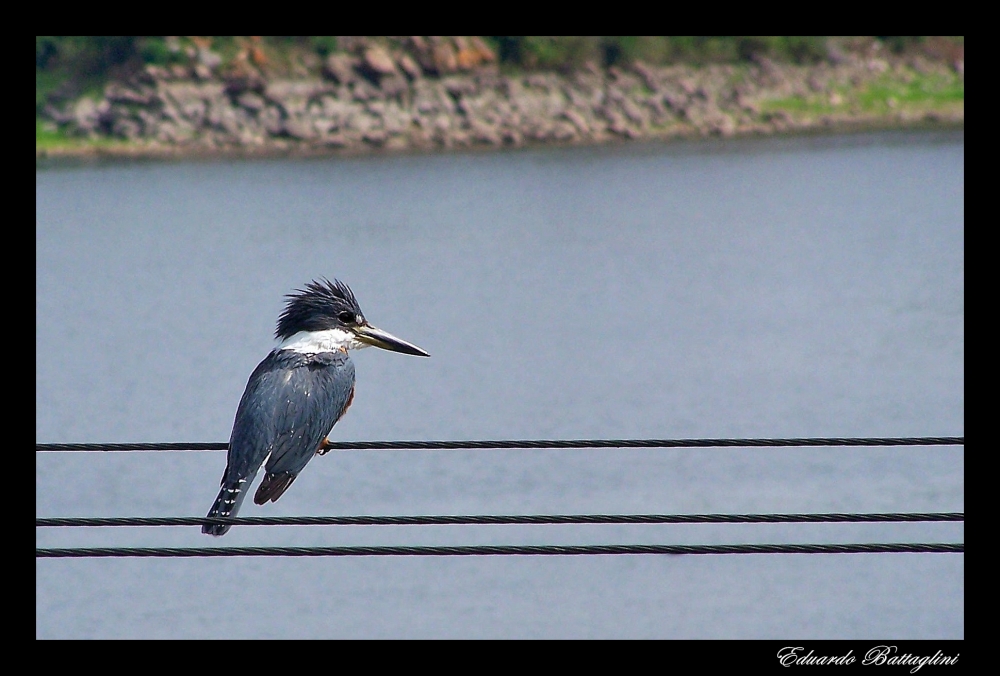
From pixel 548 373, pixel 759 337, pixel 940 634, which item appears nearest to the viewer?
pixel 940 634

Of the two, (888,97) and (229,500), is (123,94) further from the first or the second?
(229,500)

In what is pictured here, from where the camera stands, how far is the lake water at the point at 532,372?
16.0 meters

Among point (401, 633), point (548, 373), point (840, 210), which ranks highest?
point (840, 210)

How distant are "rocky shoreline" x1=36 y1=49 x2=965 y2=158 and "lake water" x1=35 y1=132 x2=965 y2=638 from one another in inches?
39.5

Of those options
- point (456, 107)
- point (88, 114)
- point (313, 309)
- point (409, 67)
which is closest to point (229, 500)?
point (313, 309)

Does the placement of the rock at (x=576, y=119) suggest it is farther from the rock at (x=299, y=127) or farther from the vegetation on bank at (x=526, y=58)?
the rock at (x=299, y=127)

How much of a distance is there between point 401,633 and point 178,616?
2.51m

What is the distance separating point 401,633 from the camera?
1516 cm

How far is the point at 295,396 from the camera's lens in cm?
636

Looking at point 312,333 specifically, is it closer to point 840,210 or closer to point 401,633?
point 401,633

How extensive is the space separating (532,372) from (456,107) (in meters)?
26.4

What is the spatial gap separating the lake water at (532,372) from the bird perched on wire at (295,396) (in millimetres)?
8167

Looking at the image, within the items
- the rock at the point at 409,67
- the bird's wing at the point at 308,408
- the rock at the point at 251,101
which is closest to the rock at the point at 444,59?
the rock at the point at 409,67
